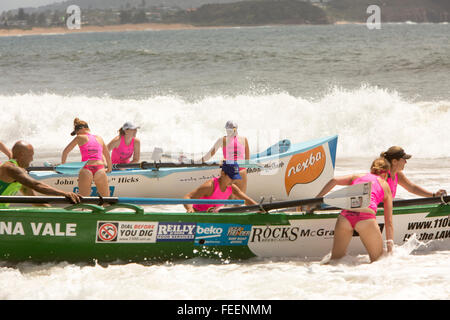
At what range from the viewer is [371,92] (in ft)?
60.5

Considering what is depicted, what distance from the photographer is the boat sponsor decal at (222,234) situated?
258 inches

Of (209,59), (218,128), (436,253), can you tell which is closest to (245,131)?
(218,128)

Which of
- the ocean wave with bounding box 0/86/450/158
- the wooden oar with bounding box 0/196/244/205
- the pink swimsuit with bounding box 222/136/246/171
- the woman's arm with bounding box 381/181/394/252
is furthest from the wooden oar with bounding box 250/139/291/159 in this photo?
the ocean wave with bounding box 0/86/450/158

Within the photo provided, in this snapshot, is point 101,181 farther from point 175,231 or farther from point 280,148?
point 280,148

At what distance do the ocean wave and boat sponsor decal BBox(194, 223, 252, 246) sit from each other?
8.44 metres

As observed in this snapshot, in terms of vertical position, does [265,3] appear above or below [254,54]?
above

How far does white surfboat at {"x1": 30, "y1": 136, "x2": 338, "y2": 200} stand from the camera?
382 inches

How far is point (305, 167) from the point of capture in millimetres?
9758

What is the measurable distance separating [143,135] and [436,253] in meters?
11.8

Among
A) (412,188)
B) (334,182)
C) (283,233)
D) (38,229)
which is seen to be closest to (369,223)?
(334,182)

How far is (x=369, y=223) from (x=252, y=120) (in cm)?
1285
